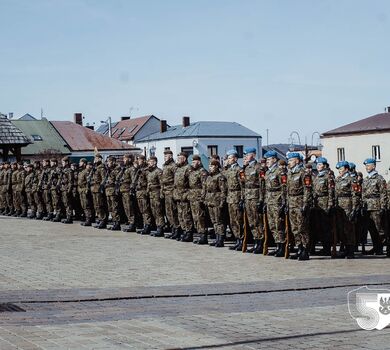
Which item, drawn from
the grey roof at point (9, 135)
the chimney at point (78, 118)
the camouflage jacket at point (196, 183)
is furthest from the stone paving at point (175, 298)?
the chimney at point (78, 118)

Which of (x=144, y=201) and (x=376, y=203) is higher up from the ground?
(x=144, y=201)

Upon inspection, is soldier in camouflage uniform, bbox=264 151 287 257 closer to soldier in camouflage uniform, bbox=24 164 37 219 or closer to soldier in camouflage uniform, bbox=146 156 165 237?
soldier in camouflage uniform, bbox=146 156 165 237

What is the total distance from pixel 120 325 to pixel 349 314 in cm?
254

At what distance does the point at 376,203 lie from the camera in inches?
627

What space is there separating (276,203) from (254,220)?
0.89m

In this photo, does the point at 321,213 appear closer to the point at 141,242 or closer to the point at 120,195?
the point at 141,242

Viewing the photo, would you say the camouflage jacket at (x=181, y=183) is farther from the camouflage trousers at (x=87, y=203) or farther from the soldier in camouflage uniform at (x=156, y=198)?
the camouflage trousers at (x=87, y=203)

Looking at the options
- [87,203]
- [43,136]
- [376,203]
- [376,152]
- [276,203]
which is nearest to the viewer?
[276,203]

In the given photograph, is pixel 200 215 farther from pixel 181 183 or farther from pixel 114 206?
pixel 114 206

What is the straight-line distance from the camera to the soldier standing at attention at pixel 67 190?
2375 centimetres

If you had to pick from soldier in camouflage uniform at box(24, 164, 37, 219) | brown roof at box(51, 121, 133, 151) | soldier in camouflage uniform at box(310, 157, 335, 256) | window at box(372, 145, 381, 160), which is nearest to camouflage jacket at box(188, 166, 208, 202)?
soldier in camouflage uniform at box(310, 157, 335, 256)

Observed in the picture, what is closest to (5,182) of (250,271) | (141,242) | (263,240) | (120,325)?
(141,242)

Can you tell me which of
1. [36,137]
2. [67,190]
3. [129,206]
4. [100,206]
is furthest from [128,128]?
[129,206]

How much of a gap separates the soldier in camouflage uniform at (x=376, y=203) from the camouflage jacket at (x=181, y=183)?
4.07 metres
